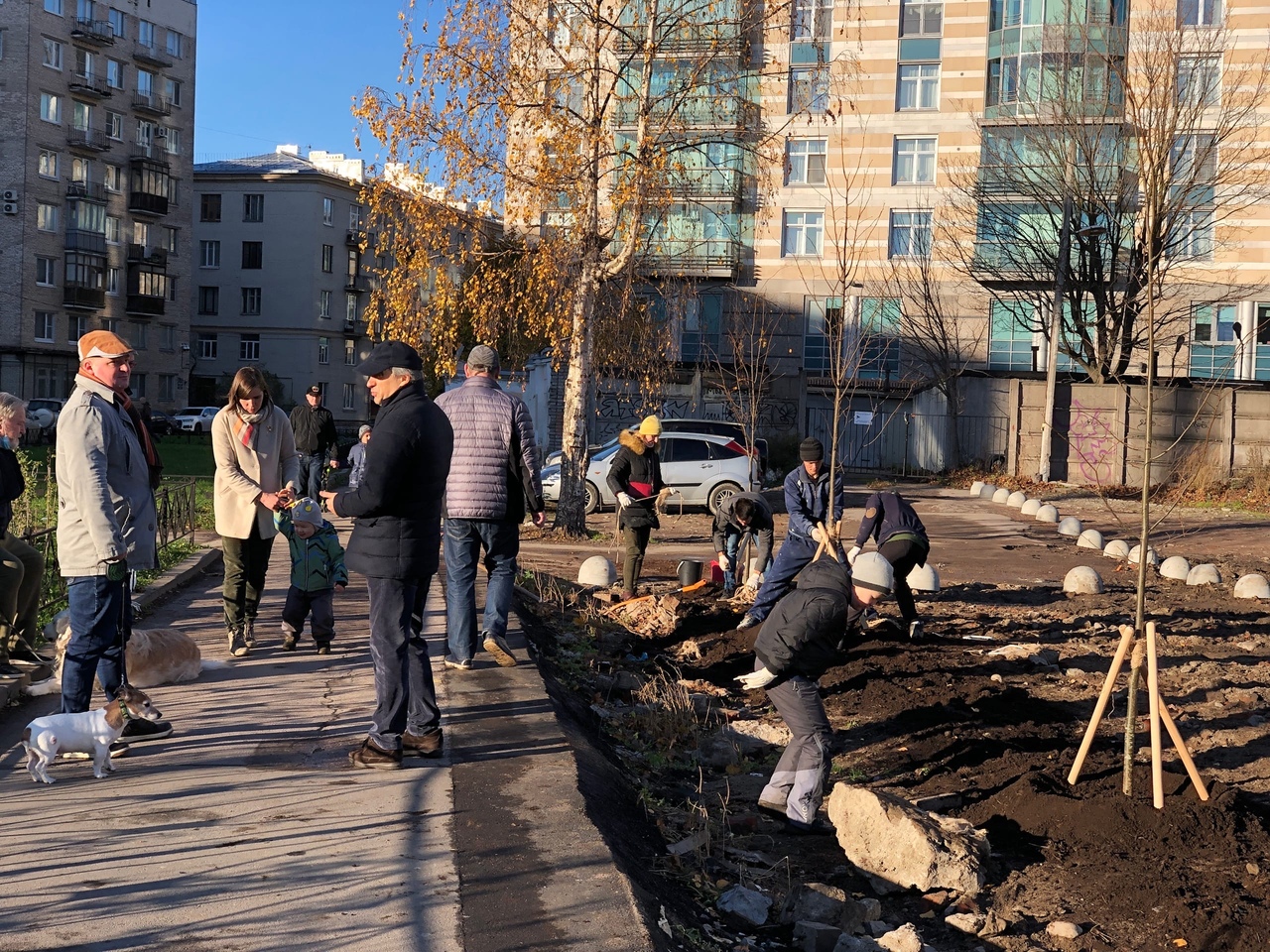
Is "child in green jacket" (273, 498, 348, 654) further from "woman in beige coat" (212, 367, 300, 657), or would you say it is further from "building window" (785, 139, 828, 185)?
"building window" (785, 139, 828, 185)

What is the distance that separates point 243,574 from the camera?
8758 mm

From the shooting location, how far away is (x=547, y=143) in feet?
63.2

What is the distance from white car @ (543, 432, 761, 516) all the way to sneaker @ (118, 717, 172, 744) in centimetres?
1818

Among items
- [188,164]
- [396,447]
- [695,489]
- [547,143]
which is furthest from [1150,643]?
[188,164]

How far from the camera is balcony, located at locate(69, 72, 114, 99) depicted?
6431cm

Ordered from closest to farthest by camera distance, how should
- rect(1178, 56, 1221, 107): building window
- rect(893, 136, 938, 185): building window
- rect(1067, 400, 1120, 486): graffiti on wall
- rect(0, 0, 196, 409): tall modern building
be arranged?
rect(1178, 56, 1221, 107): building window
rect(1067, 400, 1120, 486): graffiti on wall
rect(893, 136, 938, 185): building window
rect(0, 0, 196, 409): tall modern building

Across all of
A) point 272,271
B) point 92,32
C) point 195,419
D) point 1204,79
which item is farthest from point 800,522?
point 272,271

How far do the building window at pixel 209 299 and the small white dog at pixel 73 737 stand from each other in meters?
75.7

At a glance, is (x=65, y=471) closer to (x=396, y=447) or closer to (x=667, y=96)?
(x=396, y=447)

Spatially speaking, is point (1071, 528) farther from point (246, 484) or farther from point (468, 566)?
point (246, 484)

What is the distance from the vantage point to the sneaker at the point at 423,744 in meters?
6.11

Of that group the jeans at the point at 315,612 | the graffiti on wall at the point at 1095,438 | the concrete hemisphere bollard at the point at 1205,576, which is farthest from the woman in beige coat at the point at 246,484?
the graffiti on wall at the point at 1095,438

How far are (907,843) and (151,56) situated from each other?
73088mm

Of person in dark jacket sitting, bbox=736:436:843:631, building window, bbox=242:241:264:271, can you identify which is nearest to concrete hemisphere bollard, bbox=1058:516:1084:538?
person in dark jacket sitting, bbox=736:436:843:631
